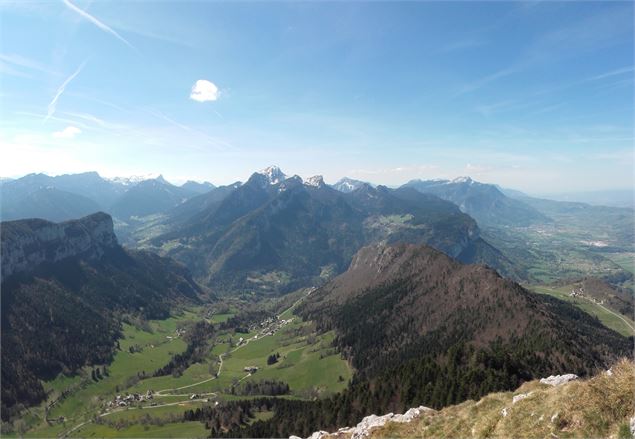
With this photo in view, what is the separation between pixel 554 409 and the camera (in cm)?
3297

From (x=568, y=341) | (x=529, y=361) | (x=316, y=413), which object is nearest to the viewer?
(x=529, y=361)

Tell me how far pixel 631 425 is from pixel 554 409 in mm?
6266

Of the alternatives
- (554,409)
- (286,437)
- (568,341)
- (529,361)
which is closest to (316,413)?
(286,437)

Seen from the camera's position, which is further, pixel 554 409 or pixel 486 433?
pixel 486 433

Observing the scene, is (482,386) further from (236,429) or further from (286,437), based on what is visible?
(236,429)

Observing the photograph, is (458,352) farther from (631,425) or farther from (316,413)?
(631,425)

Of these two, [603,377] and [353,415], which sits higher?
[603,377]

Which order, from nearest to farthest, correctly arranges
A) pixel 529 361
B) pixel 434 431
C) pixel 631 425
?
pixel 631 425
pixel 434 431
pixel 529 361

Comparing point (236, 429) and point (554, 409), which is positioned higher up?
point (554, 409)

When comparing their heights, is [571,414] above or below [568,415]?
above

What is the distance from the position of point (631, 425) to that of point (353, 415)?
13676cm

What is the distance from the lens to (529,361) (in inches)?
6117

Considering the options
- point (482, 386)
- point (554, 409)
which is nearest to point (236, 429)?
point (482, 386)

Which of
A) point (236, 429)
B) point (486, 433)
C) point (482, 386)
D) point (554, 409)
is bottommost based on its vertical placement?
point (236, 429)
